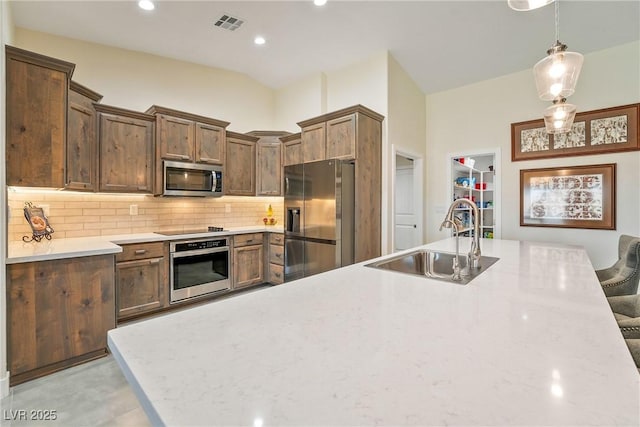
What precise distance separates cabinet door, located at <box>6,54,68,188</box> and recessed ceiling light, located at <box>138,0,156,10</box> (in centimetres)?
114

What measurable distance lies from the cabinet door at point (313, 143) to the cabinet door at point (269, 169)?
0.71 metres

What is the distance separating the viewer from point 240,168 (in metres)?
4.28

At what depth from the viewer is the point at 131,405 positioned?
72.3 inches

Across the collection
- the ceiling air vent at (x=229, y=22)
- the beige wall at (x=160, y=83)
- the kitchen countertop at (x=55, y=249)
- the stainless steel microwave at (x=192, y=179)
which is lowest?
the kitchen countertop at (x=55, y=249)

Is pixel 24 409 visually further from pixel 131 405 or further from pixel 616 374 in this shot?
pixel 616 374

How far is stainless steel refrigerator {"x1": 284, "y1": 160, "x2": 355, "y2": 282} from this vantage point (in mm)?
3273

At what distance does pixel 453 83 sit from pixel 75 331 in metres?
5.22

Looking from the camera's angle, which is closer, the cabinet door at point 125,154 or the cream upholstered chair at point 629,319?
the cream upholstered chair at point 629,319

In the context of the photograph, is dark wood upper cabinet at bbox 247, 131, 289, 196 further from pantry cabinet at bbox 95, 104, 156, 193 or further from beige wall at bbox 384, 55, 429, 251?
beige wall at bbox 384, 55, 429, 251

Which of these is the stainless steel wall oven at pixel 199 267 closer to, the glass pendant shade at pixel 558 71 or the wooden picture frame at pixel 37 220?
the wooden picture frame at pixel 37 220

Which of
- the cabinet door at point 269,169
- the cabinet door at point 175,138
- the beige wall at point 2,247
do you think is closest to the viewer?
the beige wall at point 2,247

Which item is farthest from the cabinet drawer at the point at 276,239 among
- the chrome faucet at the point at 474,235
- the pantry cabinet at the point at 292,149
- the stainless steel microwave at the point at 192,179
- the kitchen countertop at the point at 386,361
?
the kitchen countertop at the point at 386,361

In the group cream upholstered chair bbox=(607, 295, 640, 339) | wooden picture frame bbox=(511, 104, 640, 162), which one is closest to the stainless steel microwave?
cream upholstered chair bbox=(607, 295, 640, 339)

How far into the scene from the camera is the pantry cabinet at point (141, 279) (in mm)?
2928
